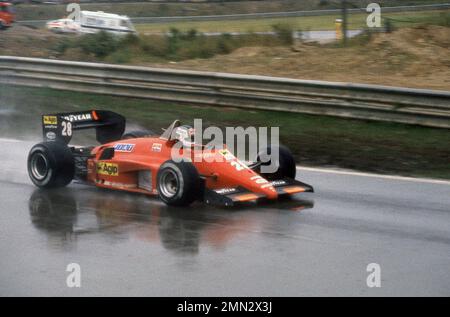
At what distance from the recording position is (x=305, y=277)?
7371 millimetres

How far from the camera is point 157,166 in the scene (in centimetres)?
1033

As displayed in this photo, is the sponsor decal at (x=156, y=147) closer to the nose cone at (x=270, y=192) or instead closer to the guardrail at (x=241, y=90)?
the nose cone at (x=270, y=192)

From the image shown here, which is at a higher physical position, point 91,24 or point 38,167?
point 91,24

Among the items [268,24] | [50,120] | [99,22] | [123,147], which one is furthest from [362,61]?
[99,22]

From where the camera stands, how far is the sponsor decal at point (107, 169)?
10766mm

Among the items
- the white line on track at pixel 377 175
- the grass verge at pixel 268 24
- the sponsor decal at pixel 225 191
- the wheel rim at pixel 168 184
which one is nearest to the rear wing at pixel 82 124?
the wheel rim at pixel 168 184

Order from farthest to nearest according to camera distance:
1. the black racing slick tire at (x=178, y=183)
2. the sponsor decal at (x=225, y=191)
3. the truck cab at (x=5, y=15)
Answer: the truck cab at (x=5, y=15)
the sponsor decal at (x=225, y=191)
the black racing slick tire at (x=178, y=183)

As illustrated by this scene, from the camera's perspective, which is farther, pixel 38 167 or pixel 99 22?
pixel 99 22

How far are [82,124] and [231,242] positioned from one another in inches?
157

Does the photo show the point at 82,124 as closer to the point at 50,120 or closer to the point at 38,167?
the point at 50,120

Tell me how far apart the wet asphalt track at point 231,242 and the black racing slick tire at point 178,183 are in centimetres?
15
